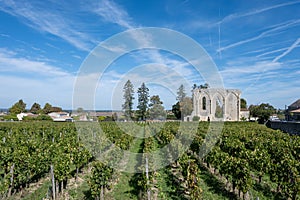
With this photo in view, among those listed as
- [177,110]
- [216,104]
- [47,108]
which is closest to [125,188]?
[216,104]

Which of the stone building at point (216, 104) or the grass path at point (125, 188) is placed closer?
the grass path at point (125, 188)

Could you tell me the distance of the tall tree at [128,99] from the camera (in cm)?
5975

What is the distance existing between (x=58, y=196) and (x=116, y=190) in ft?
6.45

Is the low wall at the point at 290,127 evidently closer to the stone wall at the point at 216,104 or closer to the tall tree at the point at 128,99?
the stone wall at the point at 216,104

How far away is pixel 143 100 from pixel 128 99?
3970 mm

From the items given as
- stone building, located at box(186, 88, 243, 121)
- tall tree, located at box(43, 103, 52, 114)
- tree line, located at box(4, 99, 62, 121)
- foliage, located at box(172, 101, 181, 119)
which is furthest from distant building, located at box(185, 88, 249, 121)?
tall tree, located at box(43, 103, 52, 114)

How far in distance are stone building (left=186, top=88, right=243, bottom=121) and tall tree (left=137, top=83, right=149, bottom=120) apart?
13.4 m

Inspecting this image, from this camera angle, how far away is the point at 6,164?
388 inches

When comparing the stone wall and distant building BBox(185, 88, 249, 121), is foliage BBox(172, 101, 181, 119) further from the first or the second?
the stone wall

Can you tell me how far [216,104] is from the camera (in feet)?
178

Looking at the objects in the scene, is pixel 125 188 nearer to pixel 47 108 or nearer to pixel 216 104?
pixel 216 104

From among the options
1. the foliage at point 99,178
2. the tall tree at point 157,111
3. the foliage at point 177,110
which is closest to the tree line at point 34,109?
the tall tree at point 157,111

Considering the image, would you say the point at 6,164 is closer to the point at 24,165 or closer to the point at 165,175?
the point at 24,165

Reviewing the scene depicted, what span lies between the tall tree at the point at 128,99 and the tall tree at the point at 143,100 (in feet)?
6.94
